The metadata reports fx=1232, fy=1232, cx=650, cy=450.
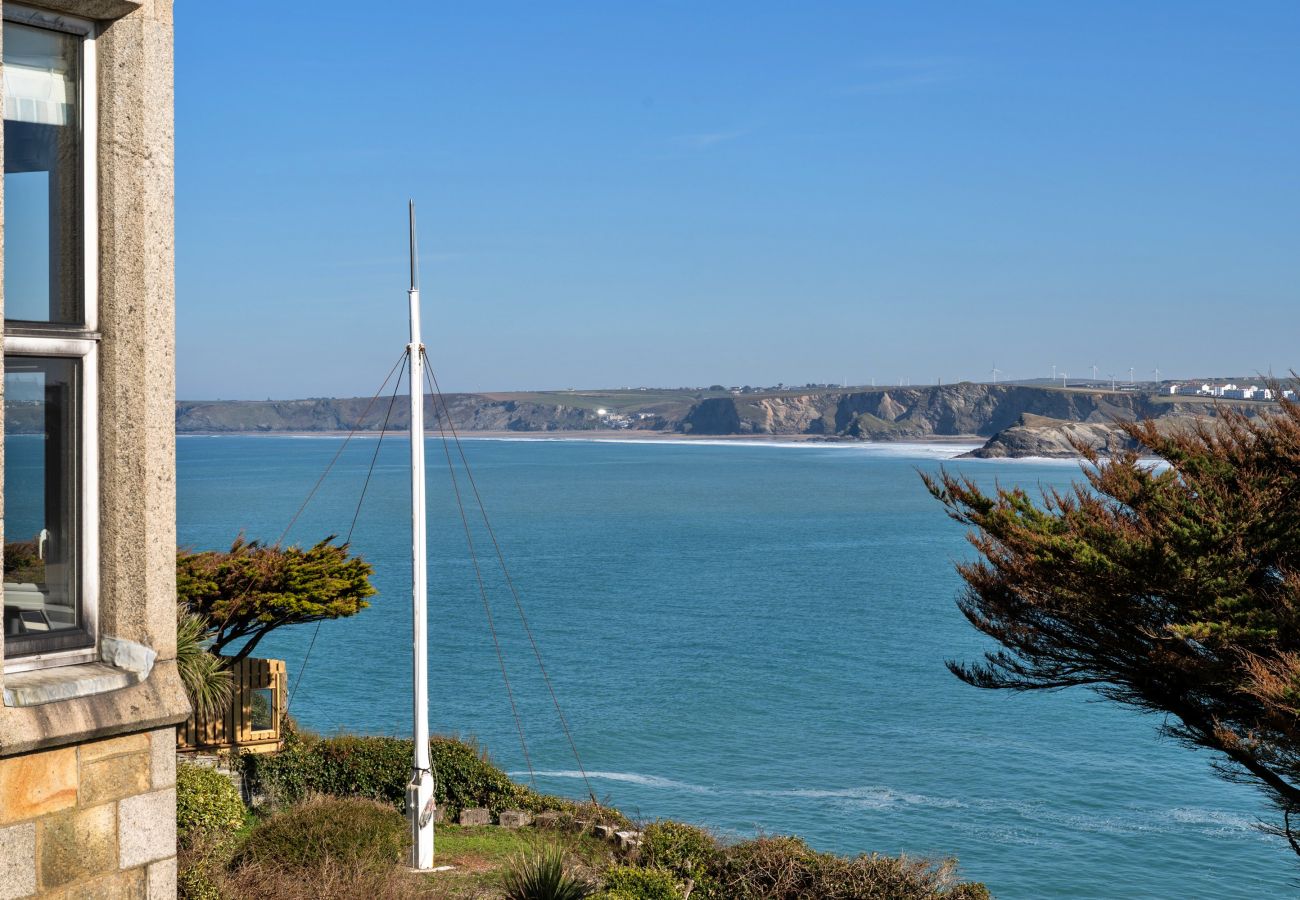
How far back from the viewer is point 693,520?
120 m

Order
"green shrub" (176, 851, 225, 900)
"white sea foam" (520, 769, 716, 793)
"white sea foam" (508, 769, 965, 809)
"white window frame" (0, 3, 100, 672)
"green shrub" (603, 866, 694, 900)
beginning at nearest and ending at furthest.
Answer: "white window frame" (0, 3, 100, 672)
"green shrub" (176, 851, 225, 900)
"green shrub" (603, 866, 694, 900)
"white sea foam" (508, 769, 965, 809)
"white sea foam" (520, 769, 716, 793)

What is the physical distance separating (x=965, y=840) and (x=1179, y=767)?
13238mm

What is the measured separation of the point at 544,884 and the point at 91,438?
8.44 meters

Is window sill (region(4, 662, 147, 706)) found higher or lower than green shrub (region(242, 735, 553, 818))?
higher

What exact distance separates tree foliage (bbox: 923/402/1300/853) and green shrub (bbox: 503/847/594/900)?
6.87 metres

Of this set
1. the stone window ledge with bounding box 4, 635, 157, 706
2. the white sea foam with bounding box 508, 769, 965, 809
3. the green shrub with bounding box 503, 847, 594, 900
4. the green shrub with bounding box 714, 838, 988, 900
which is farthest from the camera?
the white sea foam with bounding box 508, 769, 965, 809

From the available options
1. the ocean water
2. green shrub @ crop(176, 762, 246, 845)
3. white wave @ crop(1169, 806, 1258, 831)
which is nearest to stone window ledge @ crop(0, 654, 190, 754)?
green shrub @ crop(176, 762, 246, 845)

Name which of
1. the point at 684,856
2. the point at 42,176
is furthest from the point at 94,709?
the point at 684,856

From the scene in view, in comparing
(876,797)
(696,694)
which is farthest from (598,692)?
(876,797)

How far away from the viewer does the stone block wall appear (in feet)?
18.9

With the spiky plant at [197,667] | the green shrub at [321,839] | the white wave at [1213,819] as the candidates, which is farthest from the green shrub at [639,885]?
the white wave at [1213,819]

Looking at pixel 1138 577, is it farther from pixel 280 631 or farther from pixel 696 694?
pixel 280 631

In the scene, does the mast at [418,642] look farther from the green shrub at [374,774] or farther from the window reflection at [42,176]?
the window reflection at [42,176]

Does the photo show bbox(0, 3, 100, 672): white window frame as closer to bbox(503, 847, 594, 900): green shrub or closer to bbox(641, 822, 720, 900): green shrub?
bbox(503, 847, 594, 900): green shrub
